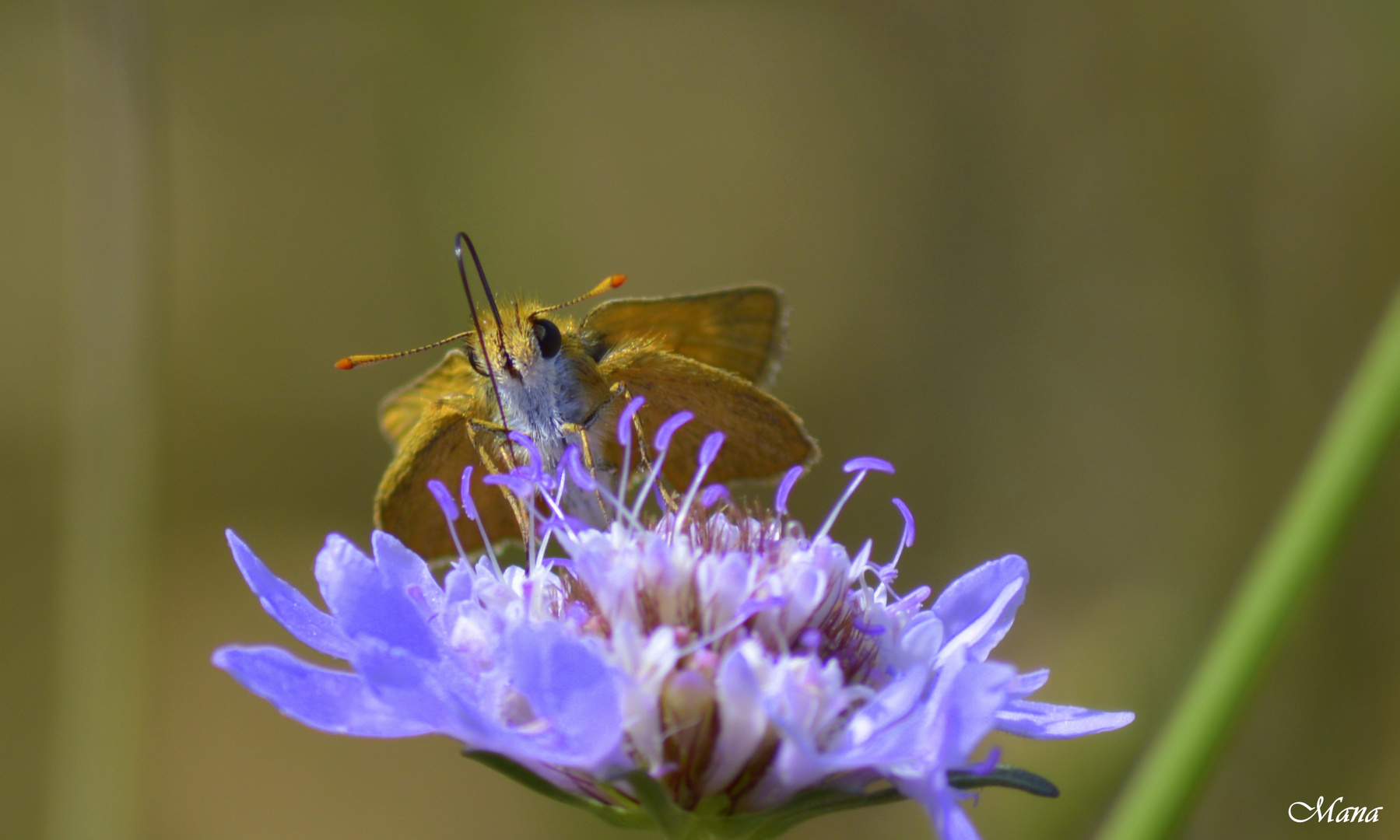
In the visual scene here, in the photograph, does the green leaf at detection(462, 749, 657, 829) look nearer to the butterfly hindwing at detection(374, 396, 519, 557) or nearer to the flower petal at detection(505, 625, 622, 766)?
the flower petal at detection(505, 625, 622, 766)

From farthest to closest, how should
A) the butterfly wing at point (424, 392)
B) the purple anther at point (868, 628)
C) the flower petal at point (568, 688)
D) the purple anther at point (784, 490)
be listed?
the butterfly wing at point (424, 392), the purple anther at point (784, 490), the purple anther at point (868, 628), the flower petal at point (568, 688)

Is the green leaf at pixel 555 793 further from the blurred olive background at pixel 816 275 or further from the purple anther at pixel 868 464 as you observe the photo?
the blurred olive background at pixel 816 275

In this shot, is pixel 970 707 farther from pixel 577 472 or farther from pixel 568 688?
pixel 577 472

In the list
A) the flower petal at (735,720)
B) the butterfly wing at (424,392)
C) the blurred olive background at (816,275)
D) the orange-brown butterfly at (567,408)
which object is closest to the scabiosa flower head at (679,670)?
the flower petal at (735,720)

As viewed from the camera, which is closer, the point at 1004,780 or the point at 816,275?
the point at 1004,780

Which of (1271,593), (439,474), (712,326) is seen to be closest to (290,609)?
(439,474)

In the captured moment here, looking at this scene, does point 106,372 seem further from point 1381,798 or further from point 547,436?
point 1381,798

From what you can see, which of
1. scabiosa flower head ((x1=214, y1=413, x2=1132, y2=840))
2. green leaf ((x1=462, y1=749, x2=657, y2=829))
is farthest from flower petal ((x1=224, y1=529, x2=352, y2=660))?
green leaf ((x1=462, y1=749, x2=657, y2=829))
